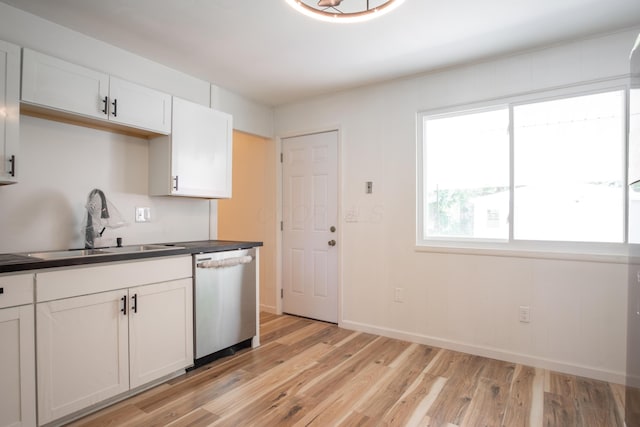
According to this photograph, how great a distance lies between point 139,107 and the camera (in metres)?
2.62

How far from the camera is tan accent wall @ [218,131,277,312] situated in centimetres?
429

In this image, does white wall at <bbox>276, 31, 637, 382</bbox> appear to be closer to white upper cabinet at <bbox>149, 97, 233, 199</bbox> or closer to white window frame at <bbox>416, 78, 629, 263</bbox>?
white window frame at <bbox>416, 78, 629, 263</bbox>

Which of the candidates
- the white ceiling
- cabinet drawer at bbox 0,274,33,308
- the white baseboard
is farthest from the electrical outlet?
cabinet drawer at bbox 0,274,33,308

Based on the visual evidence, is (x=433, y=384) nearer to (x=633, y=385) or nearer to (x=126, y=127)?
(x=633, y=385)

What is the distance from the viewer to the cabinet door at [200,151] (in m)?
2.88

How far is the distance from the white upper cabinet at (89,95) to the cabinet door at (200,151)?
14 cm

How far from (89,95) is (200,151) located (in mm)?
901

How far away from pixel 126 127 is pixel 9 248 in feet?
3.57

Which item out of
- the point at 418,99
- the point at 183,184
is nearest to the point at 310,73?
the point at 418,99

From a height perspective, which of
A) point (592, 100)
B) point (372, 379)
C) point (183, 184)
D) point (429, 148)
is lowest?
point (372, 379)

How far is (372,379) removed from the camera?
8.30 feet

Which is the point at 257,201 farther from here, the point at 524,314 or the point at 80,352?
the point at 524,314

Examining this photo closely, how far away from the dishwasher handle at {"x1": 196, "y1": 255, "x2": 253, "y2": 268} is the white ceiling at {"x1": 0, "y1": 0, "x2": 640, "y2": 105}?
1.67 meters

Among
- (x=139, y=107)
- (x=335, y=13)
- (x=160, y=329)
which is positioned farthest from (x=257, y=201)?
(x=335, y=13)
